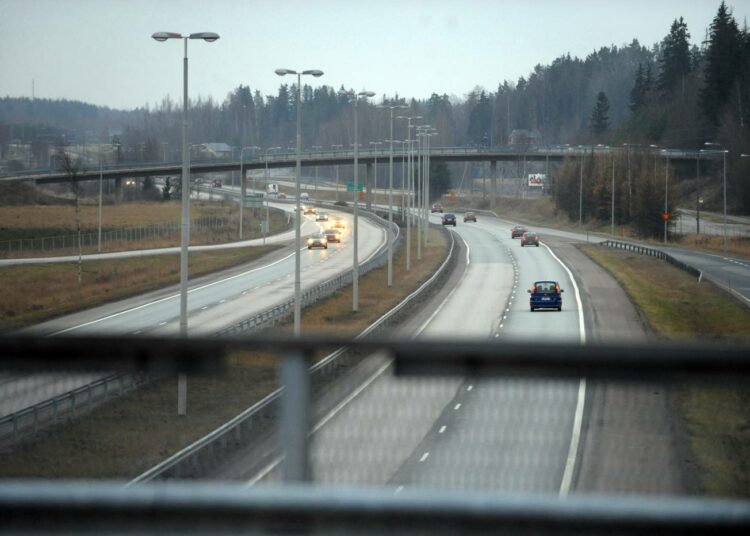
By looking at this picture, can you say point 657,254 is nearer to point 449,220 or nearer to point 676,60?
point 449,220

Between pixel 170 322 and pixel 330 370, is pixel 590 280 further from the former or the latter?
pixel 330 370

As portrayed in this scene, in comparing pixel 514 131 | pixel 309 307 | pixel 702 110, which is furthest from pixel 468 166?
pixel 309 307

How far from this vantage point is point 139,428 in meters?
4.94

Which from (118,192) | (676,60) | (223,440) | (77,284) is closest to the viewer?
(223,440)

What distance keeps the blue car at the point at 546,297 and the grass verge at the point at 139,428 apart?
112 ft

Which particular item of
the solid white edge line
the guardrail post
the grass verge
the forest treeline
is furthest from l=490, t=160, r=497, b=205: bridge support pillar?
the guardrail post

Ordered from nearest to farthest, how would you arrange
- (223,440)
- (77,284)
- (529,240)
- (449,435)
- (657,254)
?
(449,435), (223,440), (77,284), (657,254), (529,240)

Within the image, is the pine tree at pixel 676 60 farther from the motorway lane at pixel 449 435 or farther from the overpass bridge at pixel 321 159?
the motorway lane at pixel 449 435

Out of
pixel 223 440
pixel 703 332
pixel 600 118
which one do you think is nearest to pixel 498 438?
pixel 223 440

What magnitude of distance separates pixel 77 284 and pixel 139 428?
41.9 metres

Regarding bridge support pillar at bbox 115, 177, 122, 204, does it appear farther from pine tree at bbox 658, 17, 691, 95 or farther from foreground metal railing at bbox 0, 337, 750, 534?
foreground metal railing at bbox 0, 337, 750, 534

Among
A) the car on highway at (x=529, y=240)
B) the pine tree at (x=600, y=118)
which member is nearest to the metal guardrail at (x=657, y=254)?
the car on highway at (x=529, y=240)

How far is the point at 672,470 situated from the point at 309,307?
3444 cm

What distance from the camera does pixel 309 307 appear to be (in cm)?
3819
